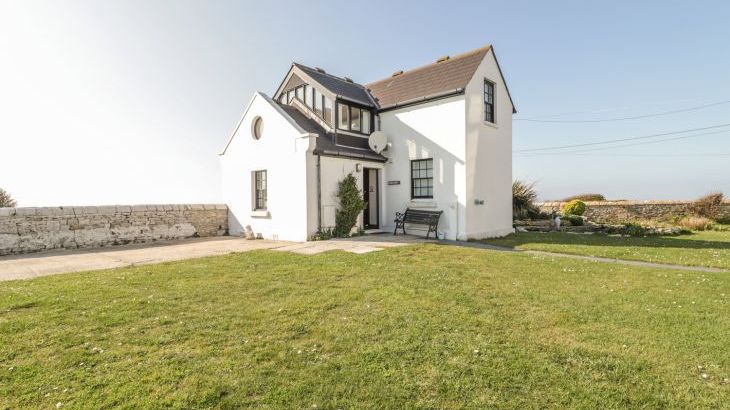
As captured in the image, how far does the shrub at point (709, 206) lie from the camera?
19.9m

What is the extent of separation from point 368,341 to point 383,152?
11823 millimetres

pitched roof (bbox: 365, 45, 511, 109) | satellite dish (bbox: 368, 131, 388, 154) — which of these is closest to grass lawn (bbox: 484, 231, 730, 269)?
satellite dish (bbox: 368, 131, 388, 154)

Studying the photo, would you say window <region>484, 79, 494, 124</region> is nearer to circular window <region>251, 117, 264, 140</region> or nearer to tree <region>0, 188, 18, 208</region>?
circular window <region>251, 117, 264, 140</region>

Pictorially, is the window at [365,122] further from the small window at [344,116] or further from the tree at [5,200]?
the tree at [5,200]

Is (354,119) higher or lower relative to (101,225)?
higher

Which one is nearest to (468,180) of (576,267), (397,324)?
(576,267)

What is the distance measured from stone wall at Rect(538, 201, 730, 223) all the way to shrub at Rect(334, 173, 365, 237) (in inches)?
639

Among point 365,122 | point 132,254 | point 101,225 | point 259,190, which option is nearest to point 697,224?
point 365,122

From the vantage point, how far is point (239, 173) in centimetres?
1542

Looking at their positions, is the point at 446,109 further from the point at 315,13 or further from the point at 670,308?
the point at 670,308

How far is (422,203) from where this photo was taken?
13852mm

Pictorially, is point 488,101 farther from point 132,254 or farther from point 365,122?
point 132,254

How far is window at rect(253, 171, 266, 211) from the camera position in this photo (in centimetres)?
1462

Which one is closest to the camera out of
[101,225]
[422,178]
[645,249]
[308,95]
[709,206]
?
[645,249]
